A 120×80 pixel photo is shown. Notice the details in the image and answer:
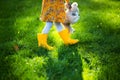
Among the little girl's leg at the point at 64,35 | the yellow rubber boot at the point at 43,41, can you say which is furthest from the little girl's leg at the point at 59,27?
the yellow rubber boot at the point at 43,41

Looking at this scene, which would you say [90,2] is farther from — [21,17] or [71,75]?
[71,75]

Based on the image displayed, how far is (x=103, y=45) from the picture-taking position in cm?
701

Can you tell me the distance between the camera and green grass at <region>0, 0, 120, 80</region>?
19.8 feet

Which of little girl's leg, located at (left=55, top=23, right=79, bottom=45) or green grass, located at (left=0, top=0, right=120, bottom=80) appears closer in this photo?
green grass, located at (left=0, top=0, right=120, bottom=80)

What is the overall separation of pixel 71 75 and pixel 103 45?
1.43 metres

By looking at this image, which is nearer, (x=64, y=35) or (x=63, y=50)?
(x=63, y=50)

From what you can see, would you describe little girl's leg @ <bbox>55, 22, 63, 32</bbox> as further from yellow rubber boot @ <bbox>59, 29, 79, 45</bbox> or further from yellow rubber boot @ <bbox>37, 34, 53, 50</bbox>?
yellow rubber boot @ <bbox>37, 34, 53, 50</bbox>

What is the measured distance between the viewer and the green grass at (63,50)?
6023 mm

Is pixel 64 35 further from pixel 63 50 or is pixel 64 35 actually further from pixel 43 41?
pixel 43 41

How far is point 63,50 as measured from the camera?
6855 millimetres

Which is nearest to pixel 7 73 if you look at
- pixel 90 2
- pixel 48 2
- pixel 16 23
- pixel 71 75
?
pixel 71 75

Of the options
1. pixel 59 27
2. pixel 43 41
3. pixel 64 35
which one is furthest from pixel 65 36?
pixel 43 41

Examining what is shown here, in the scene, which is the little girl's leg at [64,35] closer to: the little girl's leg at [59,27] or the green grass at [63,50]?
the little girl's leg at [59,27]

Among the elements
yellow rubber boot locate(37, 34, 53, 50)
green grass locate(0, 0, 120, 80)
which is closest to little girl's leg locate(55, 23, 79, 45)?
green grass locate(0, 0, 120, 80)
